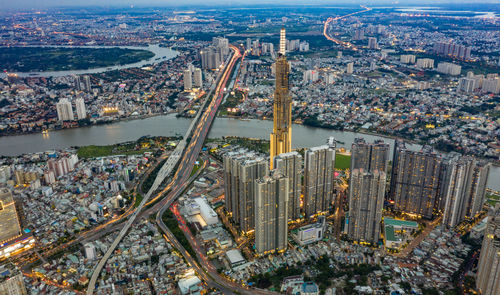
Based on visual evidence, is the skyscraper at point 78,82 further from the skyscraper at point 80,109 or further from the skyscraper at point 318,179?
the skyscraper at point 318,179

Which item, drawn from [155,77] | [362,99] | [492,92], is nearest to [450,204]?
[362,99]

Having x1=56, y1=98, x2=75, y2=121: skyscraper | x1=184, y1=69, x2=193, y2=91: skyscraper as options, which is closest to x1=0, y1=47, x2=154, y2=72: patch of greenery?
x1=184, y1=69, x2=193, y2=91: skyscraper

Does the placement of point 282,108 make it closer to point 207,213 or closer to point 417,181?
point 207,213

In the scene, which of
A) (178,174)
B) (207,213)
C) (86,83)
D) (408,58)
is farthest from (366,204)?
(408,58)

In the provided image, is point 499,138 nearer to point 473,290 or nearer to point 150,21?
point 473,290

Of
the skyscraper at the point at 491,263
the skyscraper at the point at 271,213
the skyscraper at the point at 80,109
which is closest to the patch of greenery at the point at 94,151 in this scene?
the skyscraper at the point at 80,109

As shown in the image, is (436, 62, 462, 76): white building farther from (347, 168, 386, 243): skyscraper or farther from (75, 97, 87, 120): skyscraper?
(75, 97, 87, 120): skyscraper
